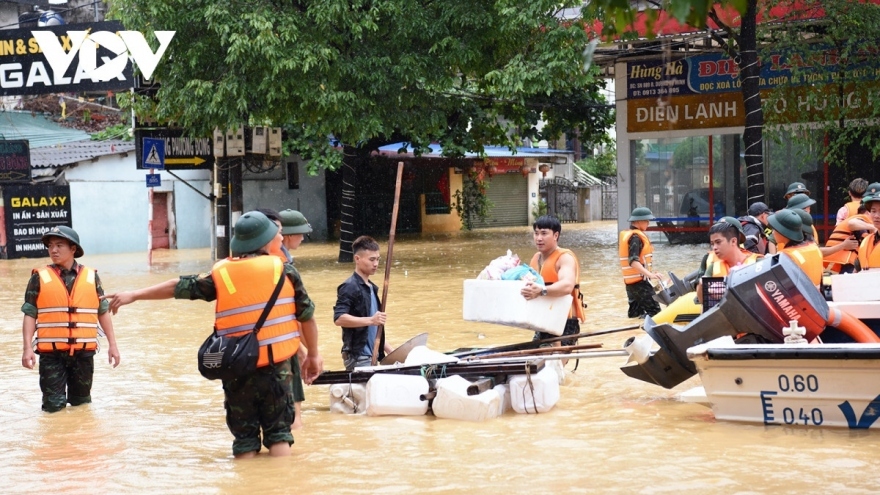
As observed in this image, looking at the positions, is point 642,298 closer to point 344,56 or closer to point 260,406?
point 260,406

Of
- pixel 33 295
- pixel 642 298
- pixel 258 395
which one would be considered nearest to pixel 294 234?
pixel 258 395

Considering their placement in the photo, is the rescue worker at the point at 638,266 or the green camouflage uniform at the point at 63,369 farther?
the rescue worker at the point at 638,266

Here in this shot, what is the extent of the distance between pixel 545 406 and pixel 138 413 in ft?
10.7

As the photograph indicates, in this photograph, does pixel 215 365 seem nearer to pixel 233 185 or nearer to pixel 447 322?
pixel 447 322

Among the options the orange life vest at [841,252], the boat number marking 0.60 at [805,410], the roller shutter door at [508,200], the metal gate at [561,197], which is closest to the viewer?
the boat number marking 0.60 at [805,410]

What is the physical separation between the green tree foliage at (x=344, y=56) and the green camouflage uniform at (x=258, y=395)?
Result: 14.3 m

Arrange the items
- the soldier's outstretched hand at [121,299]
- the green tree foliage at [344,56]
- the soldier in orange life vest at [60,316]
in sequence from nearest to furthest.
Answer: the soldier's outstretched hand at [121,299] < the soldier in orange life vest at [60,316] < the green tree foliage at [344,56]

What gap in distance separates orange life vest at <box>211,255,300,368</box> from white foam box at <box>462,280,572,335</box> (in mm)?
2656

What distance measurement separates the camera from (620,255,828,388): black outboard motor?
749cm

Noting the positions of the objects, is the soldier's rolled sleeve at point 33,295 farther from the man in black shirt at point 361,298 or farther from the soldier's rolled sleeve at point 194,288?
the soldier's rolled sleeve at point 194,288

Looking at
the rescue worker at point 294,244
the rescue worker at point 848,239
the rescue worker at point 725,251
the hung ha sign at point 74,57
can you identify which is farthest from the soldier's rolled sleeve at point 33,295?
the hung ha sign at point 74,57

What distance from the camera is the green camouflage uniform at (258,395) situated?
6609mm

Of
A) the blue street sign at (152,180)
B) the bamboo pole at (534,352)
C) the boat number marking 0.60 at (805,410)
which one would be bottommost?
the boat number marking 0.60 at (805,410)

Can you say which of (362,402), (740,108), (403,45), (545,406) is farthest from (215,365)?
(740,108)
